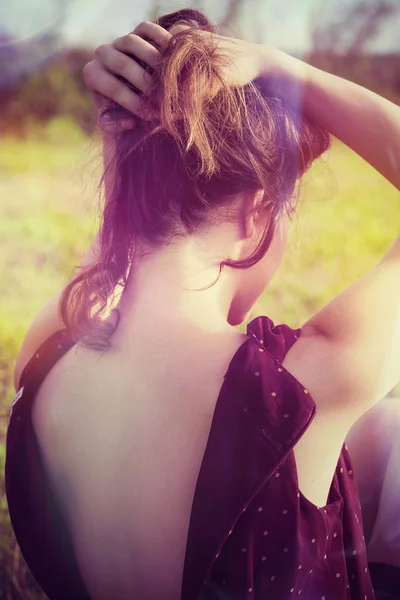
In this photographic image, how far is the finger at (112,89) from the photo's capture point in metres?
0.81

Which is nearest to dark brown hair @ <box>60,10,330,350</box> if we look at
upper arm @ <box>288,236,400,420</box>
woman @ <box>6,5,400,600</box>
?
woman @ <box>6,5,400,600</box>

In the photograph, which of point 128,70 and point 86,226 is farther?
point 86,226

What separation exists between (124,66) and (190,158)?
164 mm

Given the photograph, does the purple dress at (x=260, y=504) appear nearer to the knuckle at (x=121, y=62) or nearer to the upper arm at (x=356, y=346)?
the upper arm at (x=356, y=346)

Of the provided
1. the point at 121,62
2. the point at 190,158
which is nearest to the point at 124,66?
the point at 121,62

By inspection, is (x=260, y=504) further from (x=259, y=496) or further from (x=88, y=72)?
(x=88, y=72)

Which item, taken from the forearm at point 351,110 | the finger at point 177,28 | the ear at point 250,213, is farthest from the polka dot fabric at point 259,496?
the finger at point 177,28

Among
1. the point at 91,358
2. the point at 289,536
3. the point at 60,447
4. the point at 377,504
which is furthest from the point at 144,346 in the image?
the point at 377,504

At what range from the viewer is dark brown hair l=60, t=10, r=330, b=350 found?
0.78m

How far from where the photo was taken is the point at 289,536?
2.44ft

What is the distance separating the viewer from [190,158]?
80 cm

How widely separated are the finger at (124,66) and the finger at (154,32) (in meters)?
0.04

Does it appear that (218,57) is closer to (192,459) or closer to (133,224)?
(133,224)

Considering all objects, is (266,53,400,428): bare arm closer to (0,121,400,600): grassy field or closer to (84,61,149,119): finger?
(0,121,400,600): grassy field
